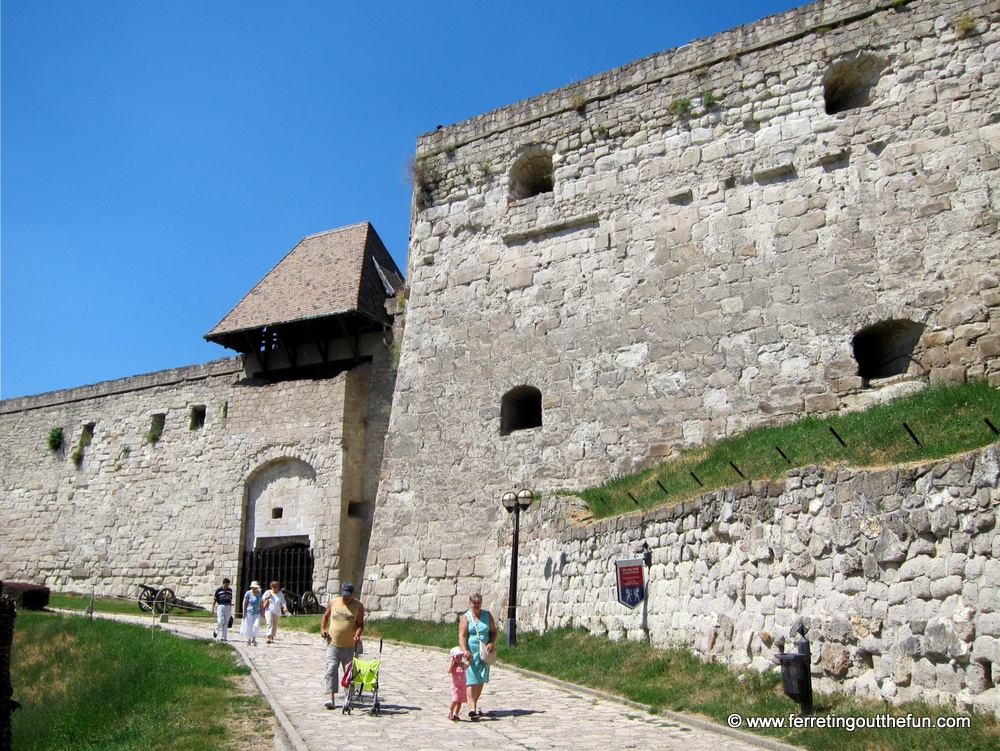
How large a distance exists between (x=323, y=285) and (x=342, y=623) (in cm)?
1286

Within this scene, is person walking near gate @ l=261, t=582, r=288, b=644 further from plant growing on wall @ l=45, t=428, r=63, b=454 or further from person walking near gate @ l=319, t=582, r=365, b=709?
plant growing on wall @ l=45, t=428, r=63, b=454

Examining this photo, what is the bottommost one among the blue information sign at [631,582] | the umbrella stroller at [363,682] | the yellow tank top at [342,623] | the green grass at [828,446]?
the umbrella stroller at [363,682]

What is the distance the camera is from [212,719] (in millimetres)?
7066

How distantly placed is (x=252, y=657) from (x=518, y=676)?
365 centimetres

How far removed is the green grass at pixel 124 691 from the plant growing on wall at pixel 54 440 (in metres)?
9.14

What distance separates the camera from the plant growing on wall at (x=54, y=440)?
23.8 metres

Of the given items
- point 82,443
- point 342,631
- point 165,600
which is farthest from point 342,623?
point 82,443

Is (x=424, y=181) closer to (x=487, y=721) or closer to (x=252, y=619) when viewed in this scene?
(x=252, y=619)

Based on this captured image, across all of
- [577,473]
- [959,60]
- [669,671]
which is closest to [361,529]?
[577,473]

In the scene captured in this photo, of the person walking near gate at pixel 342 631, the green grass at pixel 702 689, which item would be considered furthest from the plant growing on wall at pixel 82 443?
the person walking near gate at pixel 342 631

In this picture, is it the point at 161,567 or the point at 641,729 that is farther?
the point at 161,567

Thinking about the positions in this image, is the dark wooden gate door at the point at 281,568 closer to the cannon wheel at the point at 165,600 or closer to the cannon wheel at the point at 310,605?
the cannon wheel at the point at 310,605

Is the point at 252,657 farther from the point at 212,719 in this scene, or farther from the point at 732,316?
the point at 732,316

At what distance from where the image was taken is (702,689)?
773 centimetres
